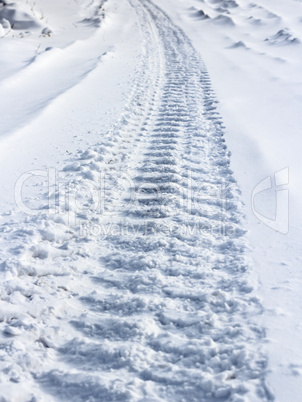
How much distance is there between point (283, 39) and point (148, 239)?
10.3 metres

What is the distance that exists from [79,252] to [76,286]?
1.16 feet

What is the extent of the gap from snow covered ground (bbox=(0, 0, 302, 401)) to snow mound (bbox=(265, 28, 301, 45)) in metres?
4.30

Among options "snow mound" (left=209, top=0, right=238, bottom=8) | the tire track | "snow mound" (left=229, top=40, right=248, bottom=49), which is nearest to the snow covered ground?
the tire track

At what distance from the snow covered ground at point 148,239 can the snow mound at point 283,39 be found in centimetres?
430

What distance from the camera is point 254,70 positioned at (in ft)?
28.1

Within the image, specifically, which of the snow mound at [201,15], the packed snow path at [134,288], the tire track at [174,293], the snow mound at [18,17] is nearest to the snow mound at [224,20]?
the snow mound at [201,15]

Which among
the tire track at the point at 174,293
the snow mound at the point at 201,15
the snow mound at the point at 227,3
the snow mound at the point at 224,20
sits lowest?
the tire track at the point at 174,293

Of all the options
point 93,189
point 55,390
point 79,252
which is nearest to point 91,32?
point 93,189

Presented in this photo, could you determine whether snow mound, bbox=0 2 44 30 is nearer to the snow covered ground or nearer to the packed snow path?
the snow covered ground

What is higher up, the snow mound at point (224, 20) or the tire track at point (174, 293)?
the snow mound at point (224, 20)

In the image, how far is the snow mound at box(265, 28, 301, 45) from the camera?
1098cm

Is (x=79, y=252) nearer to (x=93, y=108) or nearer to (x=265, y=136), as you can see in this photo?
(x=265, y=136)

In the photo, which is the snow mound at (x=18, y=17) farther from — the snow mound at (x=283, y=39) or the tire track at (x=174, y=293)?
the tire track at (x=174, y=293)

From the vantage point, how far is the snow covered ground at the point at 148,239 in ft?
6.45
